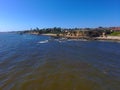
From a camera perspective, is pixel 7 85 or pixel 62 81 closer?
pixel 7 85

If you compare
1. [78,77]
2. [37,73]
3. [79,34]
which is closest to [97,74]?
[78,77]

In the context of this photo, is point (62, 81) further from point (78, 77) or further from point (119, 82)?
→ point (119, 82)

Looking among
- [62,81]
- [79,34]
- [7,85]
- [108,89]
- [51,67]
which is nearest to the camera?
[108,89]

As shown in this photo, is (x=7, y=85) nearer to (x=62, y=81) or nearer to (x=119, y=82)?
(x=62, y=81)

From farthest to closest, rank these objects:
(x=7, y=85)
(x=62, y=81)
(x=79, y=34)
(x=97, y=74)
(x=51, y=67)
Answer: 1. (x=79, y=34)
2. (x=51, y=67)
3. (x=97, y=74)
4. (x=62, y=81)
5. (x=7, y=85)

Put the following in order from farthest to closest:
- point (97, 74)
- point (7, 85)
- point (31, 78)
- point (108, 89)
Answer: point (97, 74), point (31, 78), point (7, 85), point (108, 89)

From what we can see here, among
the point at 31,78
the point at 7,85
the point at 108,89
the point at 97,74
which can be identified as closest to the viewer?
the point at 108,89

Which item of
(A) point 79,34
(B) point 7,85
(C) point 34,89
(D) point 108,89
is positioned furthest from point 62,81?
(A) point 79,34

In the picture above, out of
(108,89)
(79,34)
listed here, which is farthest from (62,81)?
(79,34)

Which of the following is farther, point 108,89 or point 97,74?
point 97,74
